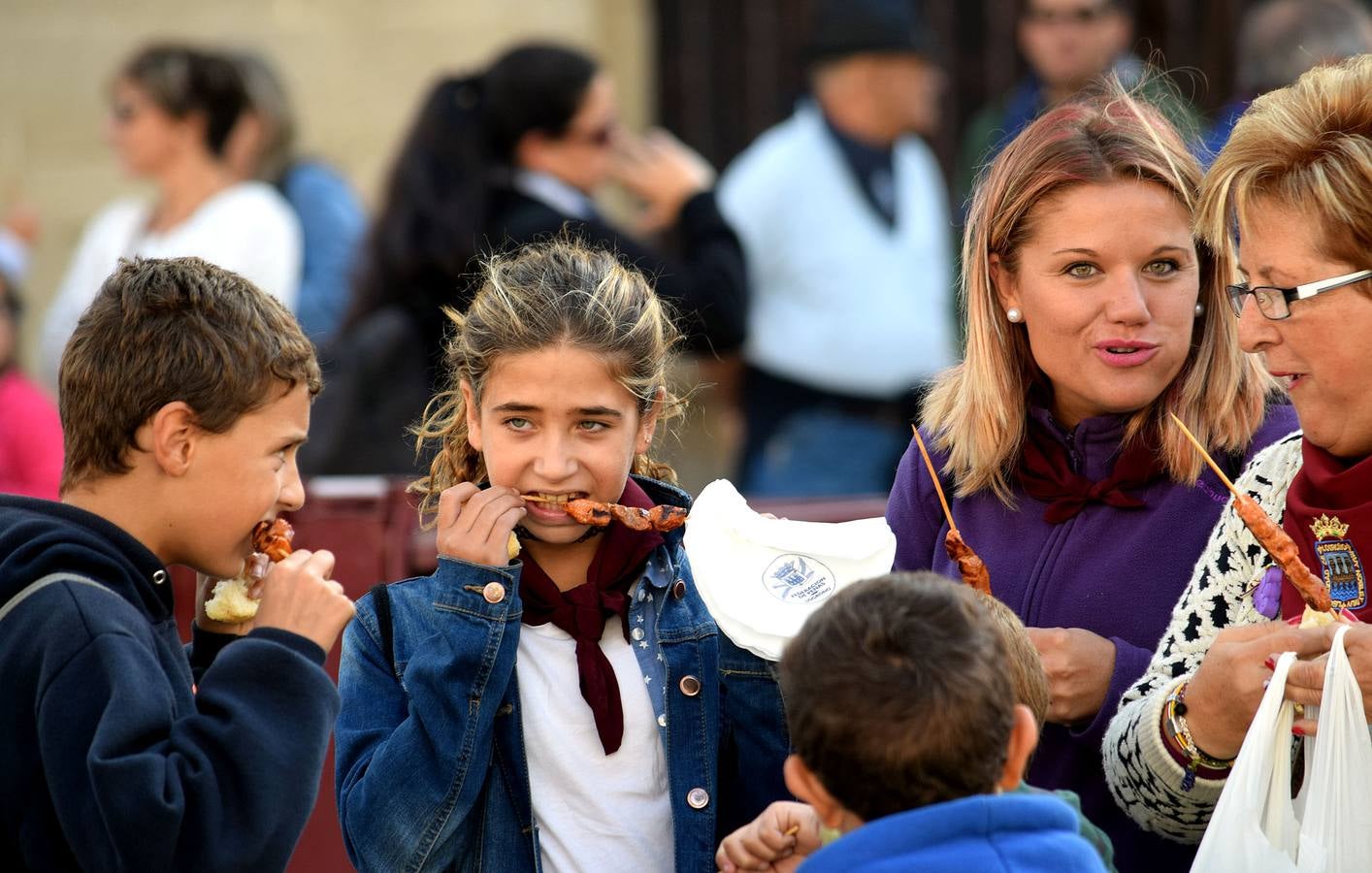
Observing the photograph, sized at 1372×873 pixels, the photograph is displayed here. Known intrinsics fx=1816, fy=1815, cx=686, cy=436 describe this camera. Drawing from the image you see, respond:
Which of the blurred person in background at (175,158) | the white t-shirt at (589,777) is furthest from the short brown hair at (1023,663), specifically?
the blurred person in background at (175,158)

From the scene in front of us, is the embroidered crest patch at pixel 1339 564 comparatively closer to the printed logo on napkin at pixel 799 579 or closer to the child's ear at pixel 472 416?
the printed logo on napkin at pixel 799 579

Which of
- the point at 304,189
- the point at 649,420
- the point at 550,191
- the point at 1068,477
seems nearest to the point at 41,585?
the point at 649,420

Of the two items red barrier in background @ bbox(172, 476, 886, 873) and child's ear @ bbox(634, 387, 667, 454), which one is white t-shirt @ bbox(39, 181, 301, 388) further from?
child's ear @ bbox(634, 387, 667, 454)

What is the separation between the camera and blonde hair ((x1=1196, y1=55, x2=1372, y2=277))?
2.55 metres

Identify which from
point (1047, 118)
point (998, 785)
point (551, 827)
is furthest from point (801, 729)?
point (1047, 118)

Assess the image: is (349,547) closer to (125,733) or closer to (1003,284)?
(1003,284)

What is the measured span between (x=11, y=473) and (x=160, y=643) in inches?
138

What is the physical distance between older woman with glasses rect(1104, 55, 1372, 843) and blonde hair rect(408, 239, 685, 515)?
933mm

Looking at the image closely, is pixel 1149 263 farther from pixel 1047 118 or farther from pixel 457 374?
pixel 457 374

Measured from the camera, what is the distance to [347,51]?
302 inches

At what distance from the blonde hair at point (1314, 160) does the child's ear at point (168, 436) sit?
1584 millimetres

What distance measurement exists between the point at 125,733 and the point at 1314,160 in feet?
6.00

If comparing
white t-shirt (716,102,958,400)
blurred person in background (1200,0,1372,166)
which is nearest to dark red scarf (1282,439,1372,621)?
blurred person in background (1200,0,1372,166)

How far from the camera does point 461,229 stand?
518 centimetres
